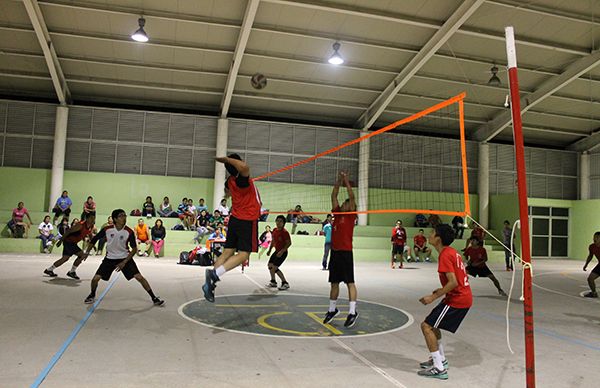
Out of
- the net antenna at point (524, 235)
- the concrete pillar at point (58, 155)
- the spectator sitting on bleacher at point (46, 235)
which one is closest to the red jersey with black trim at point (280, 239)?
the net antenna at point (524, 235)

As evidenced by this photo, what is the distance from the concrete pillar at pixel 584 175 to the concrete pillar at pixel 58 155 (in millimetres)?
28906

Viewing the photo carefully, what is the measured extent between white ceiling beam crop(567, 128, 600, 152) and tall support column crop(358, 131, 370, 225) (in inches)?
530

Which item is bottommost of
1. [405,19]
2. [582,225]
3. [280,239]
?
[280,239]

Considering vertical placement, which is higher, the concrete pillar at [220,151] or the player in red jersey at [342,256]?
the concrete pillar at [220,151]

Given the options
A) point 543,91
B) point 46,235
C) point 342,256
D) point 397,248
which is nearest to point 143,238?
point 46,235

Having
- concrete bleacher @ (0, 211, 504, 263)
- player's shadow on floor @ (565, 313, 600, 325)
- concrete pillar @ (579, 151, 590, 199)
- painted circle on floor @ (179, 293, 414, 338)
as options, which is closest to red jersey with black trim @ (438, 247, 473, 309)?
painted circle on floor @ (179, 293, 414, 338)

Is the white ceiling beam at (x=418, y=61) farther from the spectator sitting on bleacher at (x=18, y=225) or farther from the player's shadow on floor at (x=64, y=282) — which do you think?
the spectator sitting on bleacher at (x=18, y=225)

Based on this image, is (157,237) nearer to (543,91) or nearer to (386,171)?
(386,171)

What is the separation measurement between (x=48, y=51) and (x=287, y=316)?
15718mm

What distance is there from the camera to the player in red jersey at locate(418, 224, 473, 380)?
4.25m

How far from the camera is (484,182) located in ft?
81.7

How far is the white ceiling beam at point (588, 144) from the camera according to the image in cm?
2515

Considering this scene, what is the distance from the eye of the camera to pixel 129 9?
1549 cm

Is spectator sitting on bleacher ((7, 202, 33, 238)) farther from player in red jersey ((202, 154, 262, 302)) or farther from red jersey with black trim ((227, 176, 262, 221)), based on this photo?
red jersey with black trim ((227, 176, 262, 221))
